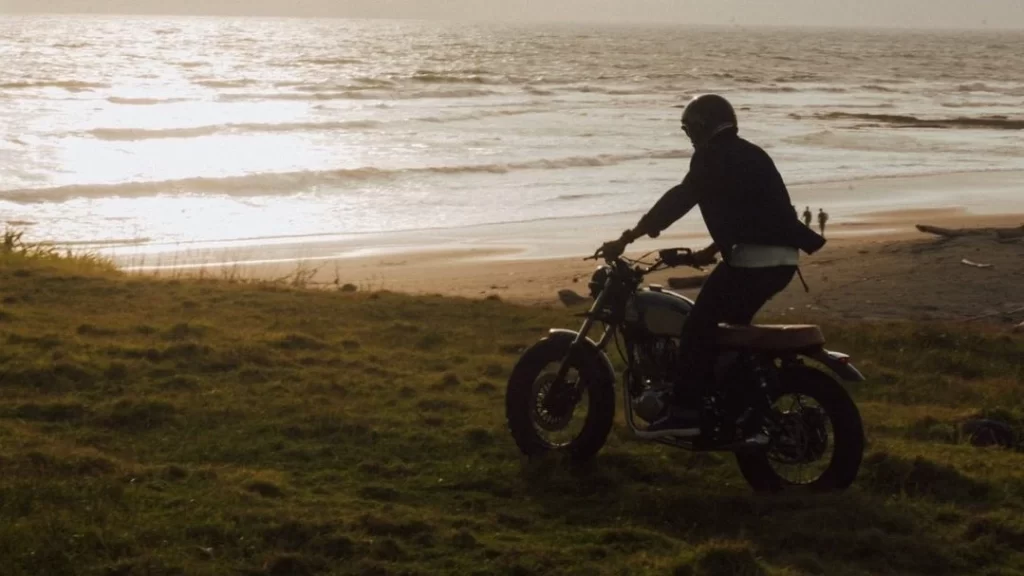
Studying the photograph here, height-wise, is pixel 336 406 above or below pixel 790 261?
below

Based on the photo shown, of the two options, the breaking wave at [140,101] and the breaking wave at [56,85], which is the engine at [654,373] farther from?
the breaking wave at [56,85]

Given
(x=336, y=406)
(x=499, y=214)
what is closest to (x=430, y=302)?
(x=336, y=406)

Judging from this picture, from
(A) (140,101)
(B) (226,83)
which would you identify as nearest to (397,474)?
(A) (140,101)

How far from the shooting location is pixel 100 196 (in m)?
24.9

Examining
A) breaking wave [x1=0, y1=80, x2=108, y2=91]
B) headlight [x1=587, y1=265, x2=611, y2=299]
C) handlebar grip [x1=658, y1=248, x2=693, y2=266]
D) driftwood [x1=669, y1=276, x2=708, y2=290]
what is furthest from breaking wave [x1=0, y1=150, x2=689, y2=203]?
breaking wave [x1=0, y1=80, x2=108, y2=91]

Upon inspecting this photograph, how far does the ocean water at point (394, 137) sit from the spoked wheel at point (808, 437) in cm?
1493

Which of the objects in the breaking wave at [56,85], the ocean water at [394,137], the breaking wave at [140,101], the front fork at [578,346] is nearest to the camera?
the front fork at [578,346]

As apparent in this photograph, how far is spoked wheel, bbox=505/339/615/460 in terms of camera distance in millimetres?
6773

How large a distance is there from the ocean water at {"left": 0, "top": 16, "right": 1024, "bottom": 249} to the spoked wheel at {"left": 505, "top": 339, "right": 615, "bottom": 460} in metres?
14.0

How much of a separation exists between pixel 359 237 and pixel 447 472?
1385 centimetres

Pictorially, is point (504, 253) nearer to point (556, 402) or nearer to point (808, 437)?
point (556, 402)

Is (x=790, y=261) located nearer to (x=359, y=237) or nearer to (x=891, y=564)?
(x=891, y=564)

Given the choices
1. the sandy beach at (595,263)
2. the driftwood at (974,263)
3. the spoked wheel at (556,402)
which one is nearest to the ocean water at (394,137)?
the sandy beach at (595,263)

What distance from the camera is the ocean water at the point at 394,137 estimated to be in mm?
23609
